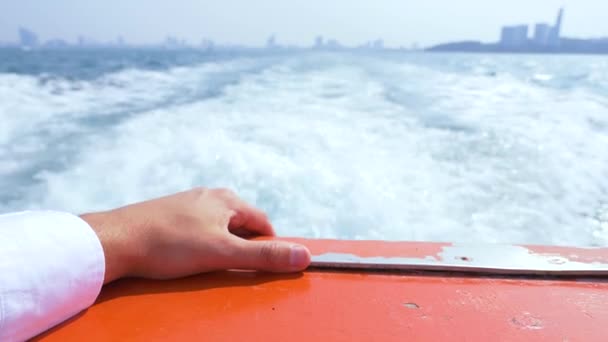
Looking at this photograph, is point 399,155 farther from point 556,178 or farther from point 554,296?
point 554,296

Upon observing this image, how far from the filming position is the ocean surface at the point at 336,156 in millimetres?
2203

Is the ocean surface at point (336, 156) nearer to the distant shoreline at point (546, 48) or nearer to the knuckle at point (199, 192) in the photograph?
the knuckle at point (199, 192)

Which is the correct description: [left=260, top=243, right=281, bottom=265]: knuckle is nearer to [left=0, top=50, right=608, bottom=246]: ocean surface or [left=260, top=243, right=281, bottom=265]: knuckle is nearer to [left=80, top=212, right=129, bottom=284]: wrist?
[left=80, top=212, right=129, bottom=284]: wrist

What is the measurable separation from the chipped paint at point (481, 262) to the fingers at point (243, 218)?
15 cm

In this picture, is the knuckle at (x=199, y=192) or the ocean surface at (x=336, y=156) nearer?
the knuckle at (x=199, y=192)

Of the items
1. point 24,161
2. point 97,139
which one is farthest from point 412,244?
point 97,139

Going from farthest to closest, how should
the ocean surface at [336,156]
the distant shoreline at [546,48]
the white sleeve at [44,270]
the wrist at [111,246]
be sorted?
the distant shoreline at [546,48], the ocean surface at [336,156], the wrist at [111,246], the white sleeve at [44,270]

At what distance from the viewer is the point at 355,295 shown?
2.35ft

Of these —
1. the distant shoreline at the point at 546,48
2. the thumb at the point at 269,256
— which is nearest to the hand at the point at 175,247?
the thumb at the point at 269,256

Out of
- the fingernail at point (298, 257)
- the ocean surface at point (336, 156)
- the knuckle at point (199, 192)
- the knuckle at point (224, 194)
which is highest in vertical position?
the knuckle at point (199, 192)

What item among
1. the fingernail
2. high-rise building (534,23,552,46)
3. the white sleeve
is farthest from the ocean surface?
high-rise building (534,23,552,46)

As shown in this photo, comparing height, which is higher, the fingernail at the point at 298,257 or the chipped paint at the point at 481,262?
the fingernail at the point at 298,257

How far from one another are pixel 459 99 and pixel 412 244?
4.64 meters

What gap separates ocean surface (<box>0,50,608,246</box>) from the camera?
220 cm
